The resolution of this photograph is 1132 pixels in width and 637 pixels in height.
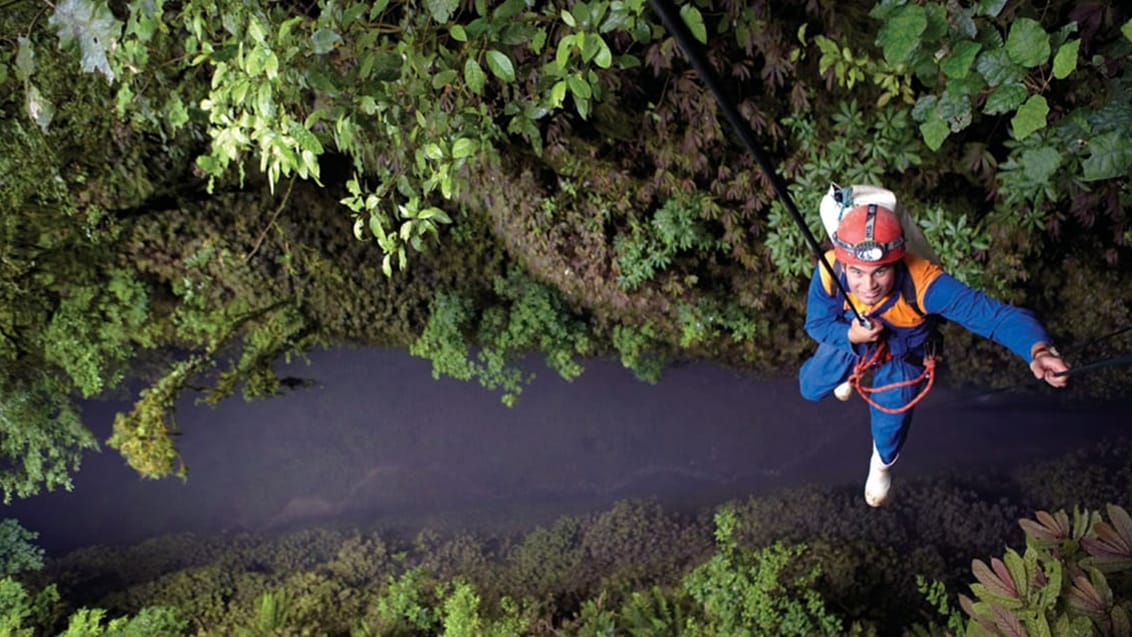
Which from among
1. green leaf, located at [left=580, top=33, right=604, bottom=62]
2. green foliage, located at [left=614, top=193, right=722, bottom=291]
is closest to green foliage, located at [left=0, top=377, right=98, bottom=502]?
green foliage, located at [left=614, top=193, right=722, bottom=291]

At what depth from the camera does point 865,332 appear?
223cm

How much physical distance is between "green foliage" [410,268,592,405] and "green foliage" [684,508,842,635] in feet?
4.74

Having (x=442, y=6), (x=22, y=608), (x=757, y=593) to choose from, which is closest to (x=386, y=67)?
(x=442, y=6)

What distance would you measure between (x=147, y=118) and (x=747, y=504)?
4096 millimetres

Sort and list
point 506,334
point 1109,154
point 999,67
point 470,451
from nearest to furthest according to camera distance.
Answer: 1. point 1109,154
2. point 999,67
3. point 506,334
4. point 470,451

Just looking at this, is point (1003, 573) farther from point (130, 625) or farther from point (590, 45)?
point (130, 625)

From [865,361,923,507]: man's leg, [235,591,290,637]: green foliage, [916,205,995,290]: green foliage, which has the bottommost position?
[235,591,290,637]: green foliage

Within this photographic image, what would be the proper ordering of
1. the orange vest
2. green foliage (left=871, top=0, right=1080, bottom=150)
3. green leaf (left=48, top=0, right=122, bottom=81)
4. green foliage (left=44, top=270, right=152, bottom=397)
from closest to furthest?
1. green leaf (left=48, top=0, right=122, bottom=81)
2. green foliage (left=871, top=0, right=1080, bottom=150)
3. the orange vest
4. green foliage (left=44, top=270, right=152, bottom=397)

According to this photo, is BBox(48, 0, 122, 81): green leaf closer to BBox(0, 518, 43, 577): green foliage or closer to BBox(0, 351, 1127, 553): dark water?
BBox(0, 351, 1127, 553): dark water

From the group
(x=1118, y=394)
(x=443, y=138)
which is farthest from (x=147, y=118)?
(x=1118, y=394)

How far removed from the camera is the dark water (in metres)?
4.75

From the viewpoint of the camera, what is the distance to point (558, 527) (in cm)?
515

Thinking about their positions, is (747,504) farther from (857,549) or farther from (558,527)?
(558,527)

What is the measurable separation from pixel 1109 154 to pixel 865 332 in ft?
2.45
